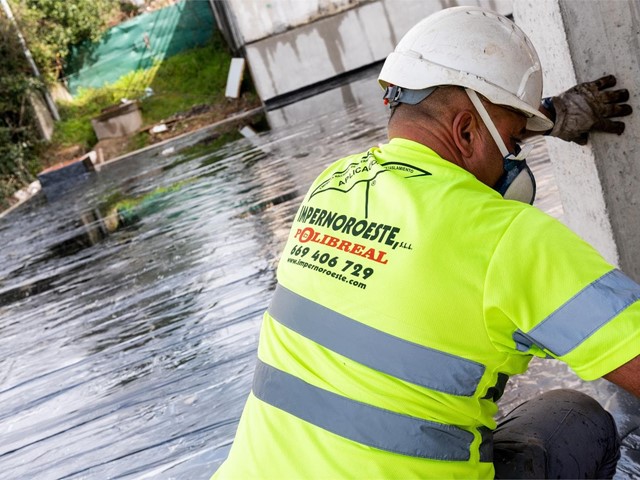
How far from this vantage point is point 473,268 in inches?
56.1

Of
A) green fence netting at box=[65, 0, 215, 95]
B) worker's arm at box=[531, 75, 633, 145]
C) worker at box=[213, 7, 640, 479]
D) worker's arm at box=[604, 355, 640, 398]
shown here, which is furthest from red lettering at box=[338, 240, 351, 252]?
green fence netting at box=[65, 0, 215, 95]

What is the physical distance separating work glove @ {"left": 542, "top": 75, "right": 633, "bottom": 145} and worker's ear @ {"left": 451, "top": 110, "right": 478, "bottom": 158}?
3.15 ft

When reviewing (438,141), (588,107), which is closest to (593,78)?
(588,107)

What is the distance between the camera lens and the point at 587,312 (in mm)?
1377

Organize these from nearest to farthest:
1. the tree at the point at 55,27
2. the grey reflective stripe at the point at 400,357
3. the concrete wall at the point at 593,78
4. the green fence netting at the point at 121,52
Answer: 1. the grey reflective stripe at the point at 400,357
2. the concrete wall at the point at 593,78
3. the tree at the point at 55,27
4. the green fence netting at the point at 121,52

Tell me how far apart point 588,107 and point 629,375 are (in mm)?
1563

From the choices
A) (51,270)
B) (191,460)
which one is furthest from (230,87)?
(191,460)

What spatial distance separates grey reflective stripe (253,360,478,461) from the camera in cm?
150

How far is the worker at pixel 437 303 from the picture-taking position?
4.60 ft

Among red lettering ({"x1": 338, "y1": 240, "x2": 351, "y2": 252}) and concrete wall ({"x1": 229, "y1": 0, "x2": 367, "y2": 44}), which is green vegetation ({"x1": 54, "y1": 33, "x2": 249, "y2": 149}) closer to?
concrete wall ({"x1": 229, "y1": 0, "x2": 367, "y2": 44})

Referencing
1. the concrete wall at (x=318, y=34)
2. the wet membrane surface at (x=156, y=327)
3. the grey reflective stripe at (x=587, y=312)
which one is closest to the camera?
the grey reflective stripe at (x=587, y=312)

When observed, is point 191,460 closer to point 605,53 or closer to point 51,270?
point 605,53

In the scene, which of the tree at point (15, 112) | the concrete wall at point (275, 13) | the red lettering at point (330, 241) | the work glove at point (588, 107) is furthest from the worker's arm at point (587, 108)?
the tree at point (15, 112)

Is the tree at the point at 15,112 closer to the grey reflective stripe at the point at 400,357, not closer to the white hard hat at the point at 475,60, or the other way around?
the white hard hat at the point at 475,60
